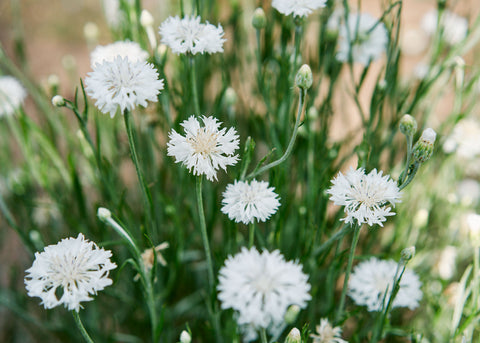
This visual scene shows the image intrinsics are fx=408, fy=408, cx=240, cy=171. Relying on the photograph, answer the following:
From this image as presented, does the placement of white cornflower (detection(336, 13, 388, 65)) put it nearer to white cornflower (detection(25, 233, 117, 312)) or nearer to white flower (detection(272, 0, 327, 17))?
white flower (detection(272, 0, 327, 17))

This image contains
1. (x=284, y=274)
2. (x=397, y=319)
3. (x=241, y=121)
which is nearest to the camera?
(x=284, y=274)

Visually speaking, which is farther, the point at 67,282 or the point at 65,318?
the point at 65,318

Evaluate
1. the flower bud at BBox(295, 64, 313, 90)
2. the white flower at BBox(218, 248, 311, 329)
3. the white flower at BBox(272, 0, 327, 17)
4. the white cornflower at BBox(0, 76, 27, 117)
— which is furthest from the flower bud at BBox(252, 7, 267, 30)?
the white cornflower at BBox(0, 76, 27, 117)

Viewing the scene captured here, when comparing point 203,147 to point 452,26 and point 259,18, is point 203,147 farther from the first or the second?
point 452,26

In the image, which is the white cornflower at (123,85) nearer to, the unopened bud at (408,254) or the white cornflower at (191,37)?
the white cornflower at (191,37)

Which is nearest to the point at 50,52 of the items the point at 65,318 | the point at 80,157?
the point at 80,157

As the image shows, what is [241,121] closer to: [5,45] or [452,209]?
[452,209]

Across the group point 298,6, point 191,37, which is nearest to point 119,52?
point 191,37
